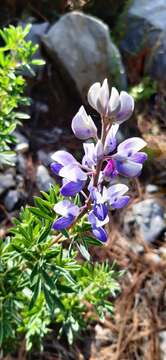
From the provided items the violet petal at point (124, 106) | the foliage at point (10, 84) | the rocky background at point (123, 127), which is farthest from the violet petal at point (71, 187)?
the rocky background at point (123, 127)

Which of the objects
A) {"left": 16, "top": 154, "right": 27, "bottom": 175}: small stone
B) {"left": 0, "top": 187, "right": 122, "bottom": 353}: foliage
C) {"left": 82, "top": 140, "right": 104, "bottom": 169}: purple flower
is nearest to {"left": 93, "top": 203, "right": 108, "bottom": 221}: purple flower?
{"left": 82, "top": 140, "right": 104, "bottom": 169}: purple flower

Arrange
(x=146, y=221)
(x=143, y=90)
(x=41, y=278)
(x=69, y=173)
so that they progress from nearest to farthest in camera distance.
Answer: (x=69, y=173) < (x=41, y=278) < (x=146, y=221) < (x=143, y=90)

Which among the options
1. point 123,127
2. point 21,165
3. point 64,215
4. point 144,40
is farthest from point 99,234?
point 144,40

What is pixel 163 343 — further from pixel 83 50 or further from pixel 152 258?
pixel 83 50

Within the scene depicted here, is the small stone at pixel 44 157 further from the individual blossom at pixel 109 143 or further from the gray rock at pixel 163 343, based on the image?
the individual blossom at pixel 109 143

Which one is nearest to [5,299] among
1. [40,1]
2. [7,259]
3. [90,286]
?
[7,259]

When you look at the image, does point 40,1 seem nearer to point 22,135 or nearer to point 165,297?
point 22,135
